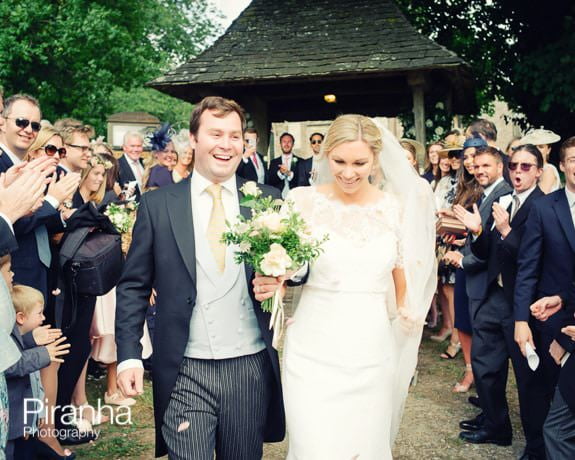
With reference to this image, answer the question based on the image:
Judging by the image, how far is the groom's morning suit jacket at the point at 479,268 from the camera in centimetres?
548

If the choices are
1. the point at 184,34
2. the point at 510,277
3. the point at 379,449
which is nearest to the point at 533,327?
the point at 510,277

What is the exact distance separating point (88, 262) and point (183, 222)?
176 cm

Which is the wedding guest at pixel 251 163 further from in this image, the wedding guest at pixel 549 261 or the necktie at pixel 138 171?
the wedding guest at pixel 549 261

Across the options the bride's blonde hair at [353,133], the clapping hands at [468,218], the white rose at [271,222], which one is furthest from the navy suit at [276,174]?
the white rose at [271,222]

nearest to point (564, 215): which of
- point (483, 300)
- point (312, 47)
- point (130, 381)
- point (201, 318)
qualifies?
point (483, 300)

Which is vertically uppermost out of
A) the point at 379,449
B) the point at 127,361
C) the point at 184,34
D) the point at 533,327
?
the point at 184,34

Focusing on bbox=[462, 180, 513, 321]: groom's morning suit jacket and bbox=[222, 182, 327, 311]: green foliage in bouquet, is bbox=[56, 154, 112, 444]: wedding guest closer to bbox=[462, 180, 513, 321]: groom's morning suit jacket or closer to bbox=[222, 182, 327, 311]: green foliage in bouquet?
bbox=[222, 182, 327, 311]: green foliage in bouquet

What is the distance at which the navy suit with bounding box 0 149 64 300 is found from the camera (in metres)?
4.47

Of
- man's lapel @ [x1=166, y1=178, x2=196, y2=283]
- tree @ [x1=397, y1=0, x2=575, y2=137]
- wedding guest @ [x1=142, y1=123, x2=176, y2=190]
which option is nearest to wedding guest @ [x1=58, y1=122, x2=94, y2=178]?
wedding guest @ [x1=142, y1=123, x2=176, y2=190]

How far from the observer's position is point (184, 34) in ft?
139

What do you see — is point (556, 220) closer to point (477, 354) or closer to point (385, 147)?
point (385, 147)

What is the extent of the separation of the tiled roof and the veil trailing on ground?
25.2ft

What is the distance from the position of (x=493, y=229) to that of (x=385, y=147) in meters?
1.68

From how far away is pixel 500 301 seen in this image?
527 centimetres
